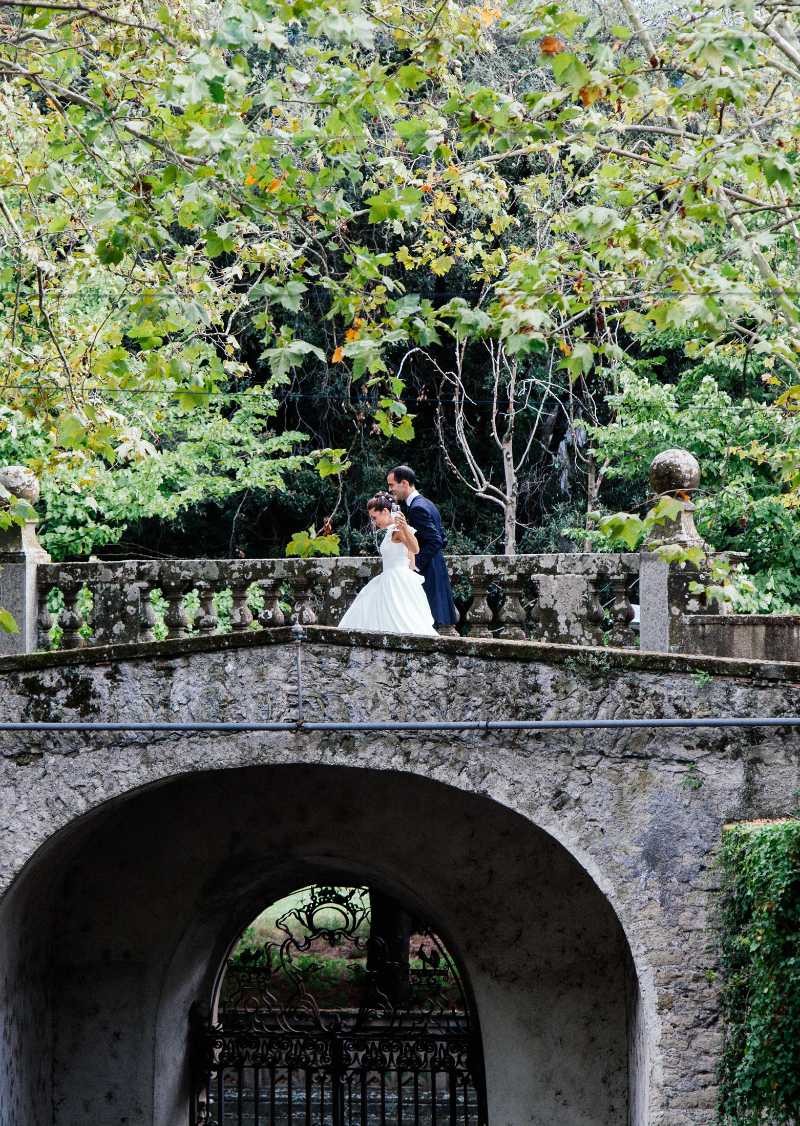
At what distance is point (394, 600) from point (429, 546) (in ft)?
1.87

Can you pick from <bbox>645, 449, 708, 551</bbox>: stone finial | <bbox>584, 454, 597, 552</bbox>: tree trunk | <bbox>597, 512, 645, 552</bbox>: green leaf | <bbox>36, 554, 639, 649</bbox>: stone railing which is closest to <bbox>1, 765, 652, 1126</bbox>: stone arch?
<bbox>36, 554, 639, 649</bbox>: stone railing

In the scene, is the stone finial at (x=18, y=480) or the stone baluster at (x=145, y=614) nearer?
the stone baluster at (x=145, y=614)

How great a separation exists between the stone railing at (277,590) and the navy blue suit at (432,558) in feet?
0.53

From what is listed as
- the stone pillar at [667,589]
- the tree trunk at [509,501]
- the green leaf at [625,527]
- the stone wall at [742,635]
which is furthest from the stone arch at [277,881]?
the tree trunk at [509,501]

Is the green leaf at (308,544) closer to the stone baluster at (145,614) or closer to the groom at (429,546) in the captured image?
the groom at (429,546)

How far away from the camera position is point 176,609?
9.61m

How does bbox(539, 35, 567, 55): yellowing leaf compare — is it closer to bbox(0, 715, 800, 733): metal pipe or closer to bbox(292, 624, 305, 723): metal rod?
bbox(292, 624, 305, 723): metal rod

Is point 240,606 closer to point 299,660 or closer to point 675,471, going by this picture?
point 299,660

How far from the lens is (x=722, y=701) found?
7.27 metres

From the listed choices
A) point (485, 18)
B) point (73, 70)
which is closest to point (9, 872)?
point (73, 70)

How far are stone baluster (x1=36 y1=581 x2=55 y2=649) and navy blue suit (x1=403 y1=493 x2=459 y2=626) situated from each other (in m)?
2.69

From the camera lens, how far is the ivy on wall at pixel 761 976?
6277 millimetres

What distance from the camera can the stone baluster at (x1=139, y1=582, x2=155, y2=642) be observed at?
9.69 m

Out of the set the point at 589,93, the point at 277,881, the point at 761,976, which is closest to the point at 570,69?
the point at 589,93
